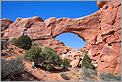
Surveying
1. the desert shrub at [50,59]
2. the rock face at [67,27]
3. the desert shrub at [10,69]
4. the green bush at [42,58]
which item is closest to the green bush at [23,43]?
the desert shrub at [50,59]

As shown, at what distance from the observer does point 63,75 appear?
8.40 meters

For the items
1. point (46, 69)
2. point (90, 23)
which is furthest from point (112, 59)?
point (90, 23)

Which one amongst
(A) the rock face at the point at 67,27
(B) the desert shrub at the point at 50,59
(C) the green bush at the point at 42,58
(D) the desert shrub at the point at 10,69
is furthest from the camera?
(A) the rock face at the point at 67,27

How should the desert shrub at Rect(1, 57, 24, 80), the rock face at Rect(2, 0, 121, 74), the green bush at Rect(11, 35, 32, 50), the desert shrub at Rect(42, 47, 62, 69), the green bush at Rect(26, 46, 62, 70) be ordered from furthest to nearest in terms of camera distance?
the rock face at Rect(2, 0, 121, 74), the green bush at Rect(11, 35, 32, 50), the desert shrub at Rect(42, 47, 62, 69), the green bush at Rect(26, 46, 62, 70), the desert shrub at Rect(1, 57, 24, 80)

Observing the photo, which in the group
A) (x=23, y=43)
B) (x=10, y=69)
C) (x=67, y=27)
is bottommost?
(x=10, y=69)

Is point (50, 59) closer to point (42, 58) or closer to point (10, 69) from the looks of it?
point (42, 58)

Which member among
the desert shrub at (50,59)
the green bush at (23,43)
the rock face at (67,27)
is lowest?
the desert shrub at (50,59)

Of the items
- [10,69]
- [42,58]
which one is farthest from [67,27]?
[10,69]

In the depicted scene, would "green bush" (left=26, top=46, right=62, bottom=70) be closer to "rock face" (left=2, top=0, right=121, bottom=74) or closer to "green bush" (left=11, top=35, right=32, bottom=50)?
"green bush" (left=11, top=35, right=32, bottom=50)

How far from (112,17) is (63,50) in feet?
26.1

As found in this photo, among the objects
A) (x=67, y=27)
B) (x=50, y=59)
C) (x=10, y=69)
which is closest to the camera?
(x=10, y=69)

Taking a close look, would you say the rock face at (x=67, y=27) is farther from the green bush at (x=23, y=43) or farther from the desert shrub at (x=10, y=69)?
the desert shrub at (x=10, y=69)

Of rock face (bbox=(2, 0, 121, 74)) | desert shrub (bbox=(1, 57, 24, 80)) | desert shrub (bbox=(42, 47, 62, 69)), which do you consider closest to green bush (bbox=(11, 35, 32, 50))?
desert shrub (bbox=(42, 47, 62, 69))

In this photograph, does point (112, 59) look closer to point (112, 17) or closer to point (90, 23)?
Result: point (112, 17)
